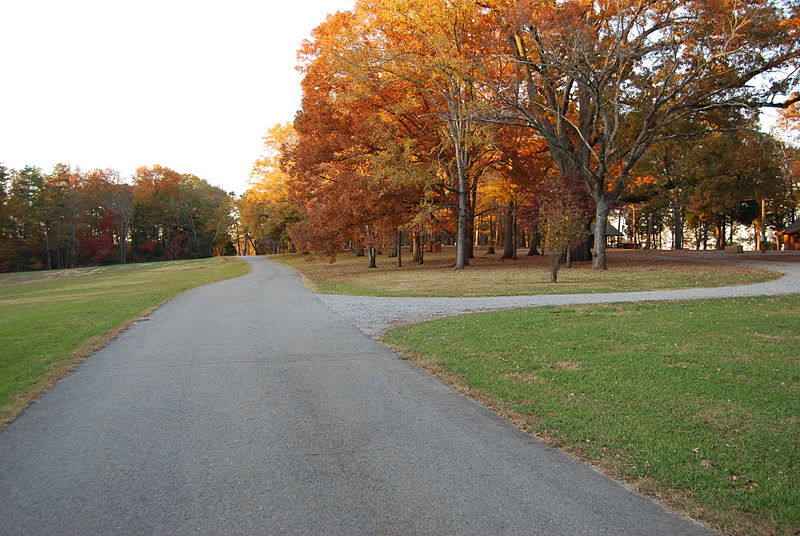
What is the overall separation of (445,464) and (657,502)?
54.7 inches

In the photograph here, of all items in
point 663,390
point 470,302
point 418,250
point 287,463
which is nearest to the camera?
point 287,463

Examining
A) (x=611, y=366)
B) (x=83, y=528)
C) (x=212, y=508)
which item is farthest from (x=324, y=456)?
(x=611, y=366)

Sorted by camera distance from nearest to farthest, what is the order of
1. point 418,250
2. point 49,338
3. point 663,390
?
point 663,390, point 49,338, point 418,250

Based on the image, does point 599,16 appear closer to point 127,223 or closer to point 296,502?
point 296,502

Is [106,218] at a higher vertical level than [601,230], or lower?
higher

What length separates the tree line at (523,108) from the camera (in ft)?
60.3

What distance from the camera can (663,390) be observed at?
5176 mm

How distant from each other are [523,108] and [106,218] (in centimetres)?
6040

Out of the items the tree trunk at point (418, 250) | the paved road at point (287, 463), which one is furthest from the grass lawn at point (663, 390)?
the tree trunk at point (418, 250)

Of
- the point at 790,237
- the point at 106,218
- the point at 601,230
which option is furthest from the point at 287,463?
the point at 106,218

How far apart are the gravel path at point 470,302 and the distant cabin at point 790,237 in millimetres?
38984

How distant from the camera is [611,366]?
6.17 m

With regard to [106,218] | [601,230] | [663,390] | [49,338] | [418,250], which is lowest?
[663,390]

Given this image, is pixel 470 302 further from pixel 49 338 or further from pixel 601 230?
pixel 601 230
